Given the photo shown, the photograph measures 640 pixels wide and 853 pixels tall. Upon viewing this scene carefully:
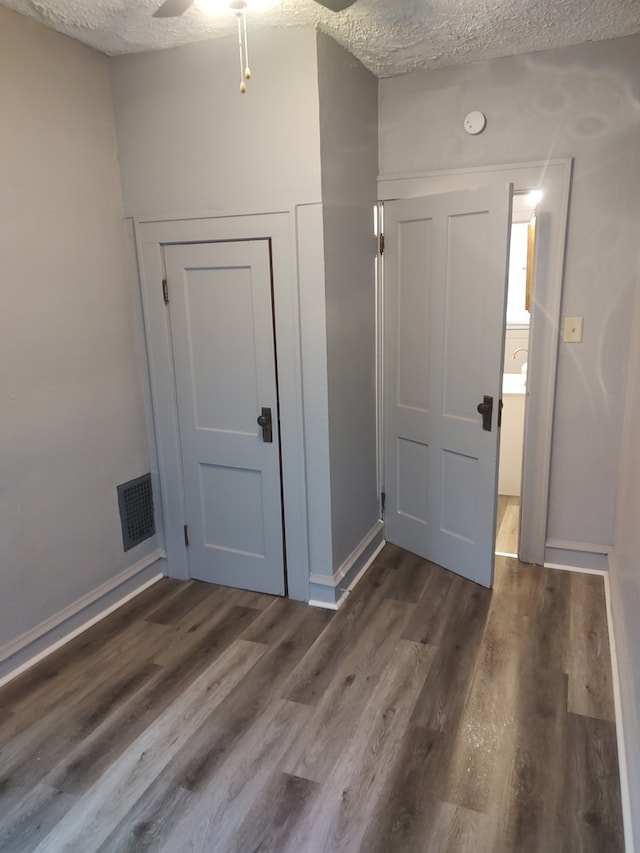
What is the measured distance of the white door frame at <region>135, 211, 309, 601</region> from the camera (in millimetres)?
2545

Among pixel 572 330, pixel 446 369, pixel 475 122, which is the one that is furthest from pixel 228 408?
pixel 475 122

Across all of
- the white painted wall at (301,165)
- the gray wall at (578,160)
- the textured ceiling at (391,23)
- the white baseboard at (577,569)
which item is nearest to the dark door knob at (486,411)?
the gray wall at (578,160)

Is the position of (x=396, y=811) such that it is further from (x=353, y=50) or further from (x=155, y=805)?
(x=353, y=50)

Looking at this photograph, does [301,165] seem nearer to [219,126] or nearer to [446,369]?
[219,126]

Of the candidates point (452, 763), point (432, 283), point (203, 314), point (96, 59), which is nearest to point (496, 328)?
point (432, 283)

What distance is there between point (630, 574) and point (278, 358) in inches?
68.5

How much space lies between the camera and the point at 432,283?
2.90 m

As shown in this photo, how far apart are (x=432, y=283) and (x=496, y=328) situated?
44 cm

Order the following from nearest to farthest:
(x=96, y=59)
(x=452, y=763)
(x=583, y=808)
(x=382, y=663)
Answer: (x=583, y=808), (x=452, y=763), (x=382, y=663), (x=96, y=59)

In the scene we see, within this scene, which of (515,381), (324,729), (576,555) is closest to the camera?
(324,729)

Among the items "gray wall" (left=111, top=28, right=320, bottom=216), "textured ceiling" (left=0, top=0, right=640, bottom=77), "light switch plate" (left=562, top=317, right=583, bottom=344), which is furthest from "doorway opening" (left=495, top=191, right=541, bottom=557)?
"gray wall" (left=111, top=28, right=320, bottom=216)

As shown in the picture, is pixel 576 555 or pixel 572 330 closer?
pixel 572 330

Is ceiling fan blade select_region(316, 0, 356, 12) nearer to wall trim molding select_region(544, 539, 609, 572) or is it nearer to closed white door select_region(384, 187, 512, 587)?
closed white door select_region(384, 187, 512, 587)

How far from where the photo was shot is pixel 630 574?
2.27 meters
